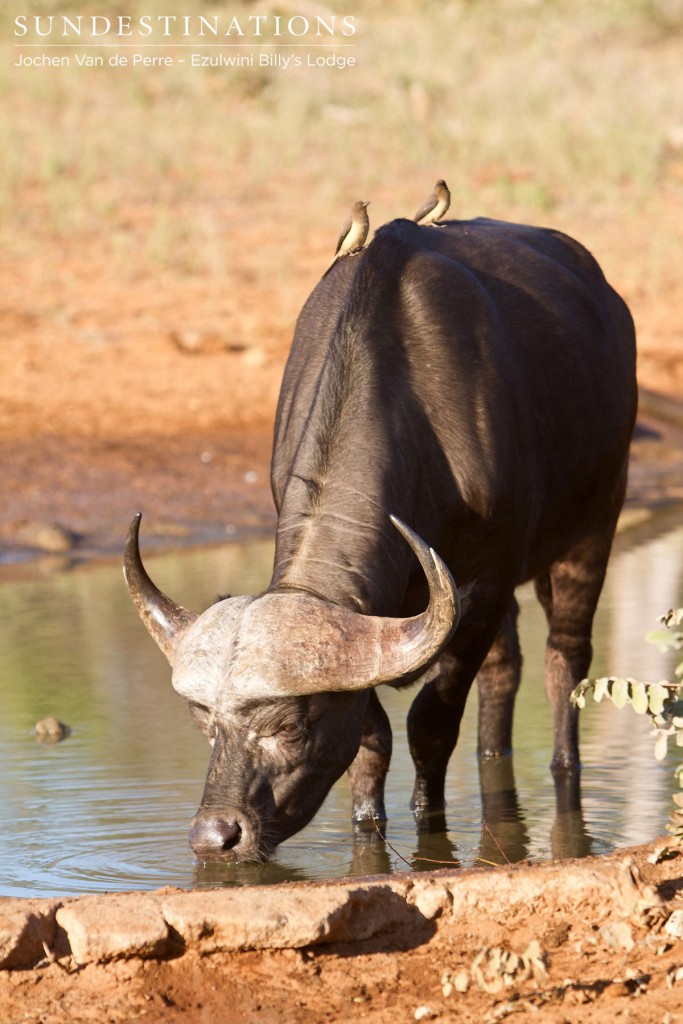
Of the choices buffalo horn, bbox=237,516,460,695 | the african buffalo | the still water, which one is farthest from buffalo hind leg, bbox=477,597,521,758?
buffalo horn, bbox=237,516,460,695

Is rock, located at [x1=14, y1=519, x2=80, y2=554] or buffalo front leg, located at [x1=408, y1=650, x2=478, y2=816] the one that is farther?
rock, located at [x1=14, y1=519, x2=80, y2=554]

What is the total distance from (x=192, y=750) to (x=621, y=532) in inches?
216

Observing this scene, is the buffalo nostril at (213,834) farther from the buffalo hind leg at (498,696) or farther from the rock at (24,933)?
the buffalo hind leg at (498,696)

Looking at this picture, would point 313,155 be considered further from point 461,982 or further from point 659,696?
point 461,982

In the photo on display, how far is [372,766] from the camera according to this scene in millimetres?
5988

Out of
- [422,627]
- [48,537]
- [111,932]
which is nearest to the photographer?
[111,932]

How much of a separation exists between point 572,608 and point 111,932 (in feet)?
12.8

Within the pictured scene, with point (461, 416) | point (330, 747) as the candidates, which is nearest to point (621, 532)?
point (461, 416)

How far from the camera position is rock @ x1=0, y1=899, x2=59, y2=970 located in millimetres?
3721

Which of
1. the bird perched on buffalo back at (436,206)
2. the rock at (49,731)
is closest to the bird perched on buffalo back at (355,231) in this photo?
the bird perched on buffalo back at (436,206)

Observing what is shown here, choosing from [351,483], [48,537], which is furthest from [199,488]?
[351,483]

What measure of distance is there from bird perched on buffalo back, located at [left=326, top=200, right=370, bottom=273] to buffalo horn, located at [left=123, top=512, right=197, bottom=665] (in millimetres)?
1894

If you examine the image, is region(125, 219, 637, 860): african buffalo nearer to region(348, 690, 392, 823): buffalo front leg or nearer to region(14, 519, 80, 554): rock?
region(348, 690, 392, 823): buffalo front leg

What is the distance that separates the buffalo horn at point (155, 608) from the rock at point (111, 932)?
0.99 m
